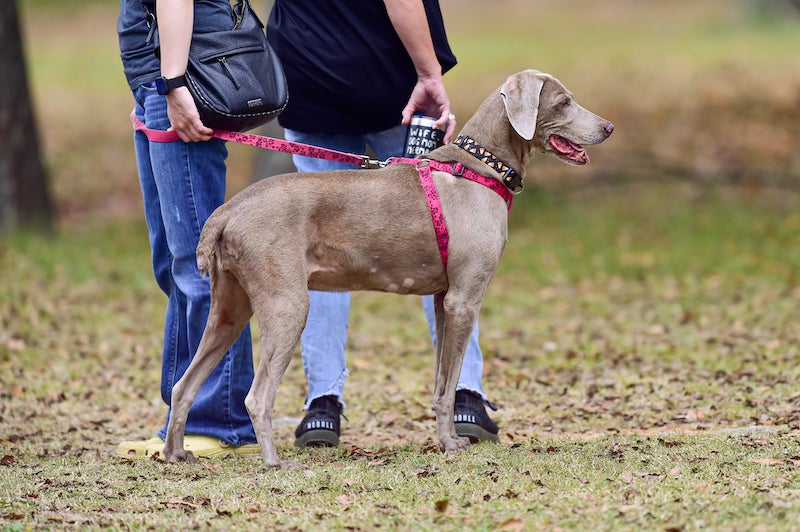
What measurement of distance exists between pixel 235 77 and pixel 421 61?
36.0 inches

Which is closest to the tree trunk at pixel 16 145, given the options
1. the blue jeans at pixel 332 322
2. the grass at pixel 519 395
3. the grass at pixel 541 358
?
Answer: the grass at pixel 541 358

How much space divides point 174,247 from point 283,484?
1.30m

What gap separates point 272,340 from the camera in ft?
16.0

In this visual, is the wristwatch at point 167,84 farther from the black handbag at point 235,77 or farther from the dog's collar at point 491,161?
the dog's collar at point 491,161

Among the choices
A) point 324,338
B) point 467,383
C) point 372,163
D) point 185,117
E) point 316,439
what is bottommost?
point 316,439

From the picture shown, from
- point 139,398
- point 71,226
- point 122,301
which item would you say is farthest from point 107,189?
point 139,398

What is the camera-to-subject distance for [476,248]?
5012mm

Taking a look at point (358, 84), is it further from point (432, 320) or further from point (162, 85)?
point (432, 320)

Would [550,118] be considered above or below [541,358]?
above

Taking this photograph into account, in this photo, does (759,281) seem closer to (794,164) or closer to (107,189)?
(794,164)

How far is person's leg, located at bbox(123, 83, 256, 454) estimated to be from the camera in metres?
5.14

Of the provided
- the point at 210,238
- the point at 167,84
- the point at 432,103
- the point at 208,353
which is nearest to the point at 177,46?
the point at 167,84

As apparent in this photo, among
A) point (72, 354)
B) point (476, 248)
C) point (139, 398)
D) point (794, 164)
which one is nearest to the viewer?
point (476, 248)

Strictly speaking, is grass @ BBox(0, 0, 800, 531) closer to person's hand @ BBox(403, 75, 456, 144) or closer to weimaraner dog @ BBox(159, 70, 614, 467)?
weimaraner dog @ BBox(159, 70, 614, 467)
